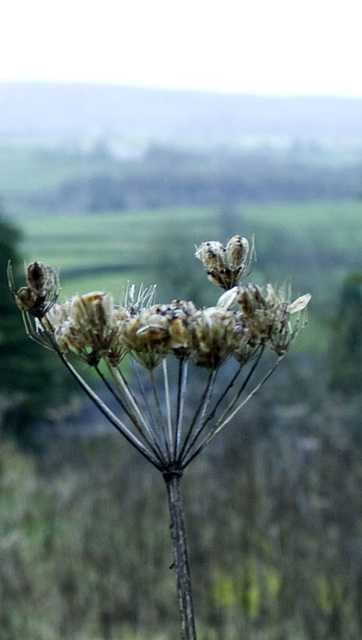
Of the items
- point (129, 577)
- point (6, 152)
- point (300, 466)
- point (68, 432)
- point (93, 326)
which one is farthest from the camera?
point (6, 152)

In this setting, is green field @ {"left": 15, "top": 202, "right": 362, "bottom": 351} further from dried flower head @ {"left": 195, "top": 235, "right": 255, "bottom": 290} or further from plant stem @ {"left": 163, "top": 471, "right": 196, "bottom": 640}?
plant stem @ {"left": 163, "top": 471, "right": 196, "bottom": 640}

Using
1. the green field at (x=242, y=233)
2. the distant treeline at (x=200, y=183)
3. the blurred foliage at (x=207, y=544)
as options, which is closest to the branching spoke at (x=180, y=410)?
the blurred foliage at (x=207, y=544)

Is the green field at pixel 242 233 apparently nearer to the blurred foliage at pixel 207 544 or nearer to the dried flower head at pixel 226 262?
the blurred foliage at pixel 207 544

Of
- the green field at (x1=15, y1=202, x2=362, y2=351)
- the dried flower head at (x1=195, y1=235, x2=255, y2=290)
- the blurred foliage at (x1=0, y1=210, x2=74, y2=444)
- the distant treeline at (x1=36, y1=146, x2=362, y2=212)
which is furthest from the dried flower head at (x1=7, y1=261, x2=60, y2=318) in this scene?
the distant treeline at (x1=36, y1=146, x2=362, y2=212)

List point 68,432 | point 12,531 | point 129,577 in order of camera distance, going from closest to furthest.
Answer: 1. point 129,577
2. point 12,531
3. point 68,432

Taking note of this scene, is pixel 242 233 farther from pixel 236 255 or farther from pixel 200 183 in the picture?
pixel 236 255

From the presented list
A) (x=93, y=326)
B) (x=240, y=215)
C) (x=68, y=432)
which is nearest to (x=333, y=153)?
(x=240, y=215)

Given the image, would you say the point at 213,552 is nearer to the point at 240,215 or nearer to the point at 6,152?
the point at 240,215

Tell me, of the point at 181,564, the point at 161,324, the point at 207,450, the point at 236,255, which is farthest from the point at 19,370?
the point at 181,564
